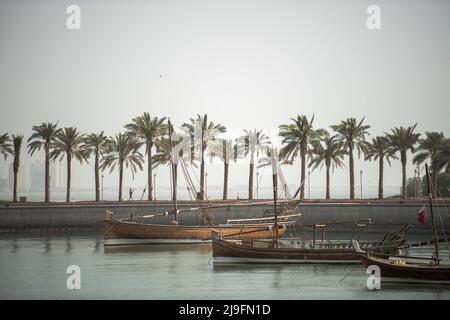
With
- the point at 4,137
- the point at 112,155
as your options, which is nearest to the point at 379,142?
the point at 112,155

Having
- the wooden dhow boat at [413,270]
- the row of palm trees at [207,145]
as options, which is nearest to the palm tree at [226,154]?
the row of palm trees at [207,145]

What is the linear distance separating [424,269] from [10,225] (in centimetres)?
5592

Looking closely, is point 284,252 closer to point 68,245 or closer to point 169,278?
point 169,278

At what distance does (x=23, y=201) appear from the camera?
99188 mm

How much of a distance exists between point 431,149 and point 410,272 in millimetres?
49026

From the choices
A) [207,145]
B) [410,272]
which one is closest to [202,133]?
[207,145]

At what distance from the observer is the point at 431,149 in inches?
3632

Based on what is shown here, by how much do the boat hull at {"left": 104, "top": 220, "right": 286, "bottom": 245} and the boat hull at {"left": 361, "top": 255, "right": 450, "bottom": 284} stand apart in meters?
24.9

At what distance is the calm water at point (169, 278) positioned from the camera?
45.4m

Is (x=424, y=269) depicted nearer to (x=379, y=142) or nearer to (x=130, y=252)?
(x=130, y=252)

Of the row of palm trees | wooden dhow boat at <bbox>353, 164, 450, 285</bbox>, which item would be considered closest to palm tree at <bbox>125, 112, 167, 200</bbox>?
the row of palm trees

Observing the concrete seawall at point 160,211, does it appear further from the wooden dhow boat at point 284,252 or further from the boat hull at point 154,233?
the wooden dhow boat at point 284,252

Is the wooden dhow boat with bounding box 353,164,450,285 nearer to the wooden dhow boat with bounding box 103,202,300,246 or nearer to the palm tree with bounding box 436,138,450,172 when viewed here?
the wooden dhow boat with bounding box 103,202,300,246

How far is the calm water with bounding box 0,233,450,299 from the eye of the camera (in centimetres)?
4538
